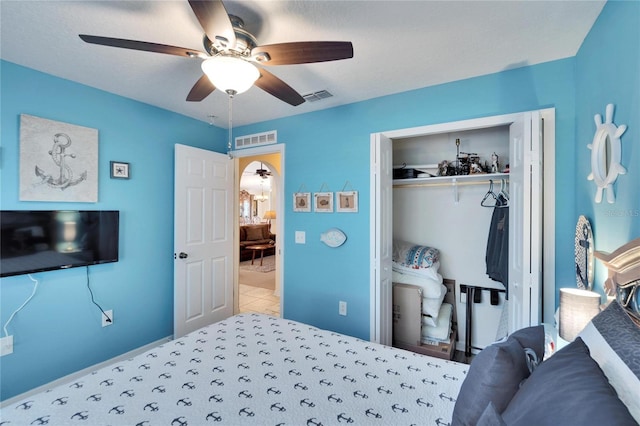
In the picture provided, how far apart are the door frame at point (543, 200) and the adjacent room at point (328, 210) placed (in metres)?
0.02

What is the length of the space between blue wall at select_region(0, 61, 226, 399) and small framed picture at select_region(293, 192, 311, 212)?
1341mm

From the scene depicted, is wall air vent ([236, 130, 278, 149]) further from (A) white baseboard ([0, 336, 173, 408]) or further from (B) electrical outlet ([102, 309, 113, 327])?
(A) white baseboard ([0, 336, 173, 408])

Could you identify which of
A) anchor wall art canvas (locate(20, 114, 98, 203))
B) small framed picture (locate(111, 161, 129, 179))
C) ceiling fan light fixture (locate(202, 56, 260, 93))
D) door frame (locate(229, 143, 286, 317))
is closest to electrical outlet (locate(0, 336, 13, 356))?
anchor wall art canvas (locate(20, 114, 98, 203))

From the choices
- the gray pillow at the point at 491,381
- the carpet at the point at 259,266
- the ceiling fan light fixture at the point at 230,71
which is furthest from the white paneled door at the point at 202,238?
the carpet at the point at 259,266

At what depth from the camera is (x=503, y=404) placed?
890 mm

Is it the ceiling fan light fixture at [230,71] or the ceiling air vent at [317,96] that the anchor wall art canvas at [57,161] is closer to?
the ceiling fan light fixture at [230,71]

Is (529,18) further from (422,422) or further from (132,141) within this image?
(132,141)

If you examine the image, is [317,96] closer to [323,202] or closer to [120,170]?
[323,202]

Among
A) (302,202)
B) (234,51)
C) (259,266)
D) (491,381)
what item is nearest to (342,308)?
(302,202)

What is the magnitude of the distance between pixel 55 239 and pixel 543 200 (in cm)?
368

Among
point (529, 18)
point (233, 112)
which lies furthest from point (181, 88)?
point (529, 18)

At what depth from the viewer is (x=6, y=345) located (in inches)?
81.3

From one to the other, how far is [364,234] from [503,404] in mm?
1948

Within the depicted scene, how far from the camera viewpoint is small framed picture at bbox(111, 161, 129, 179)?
263 cm
